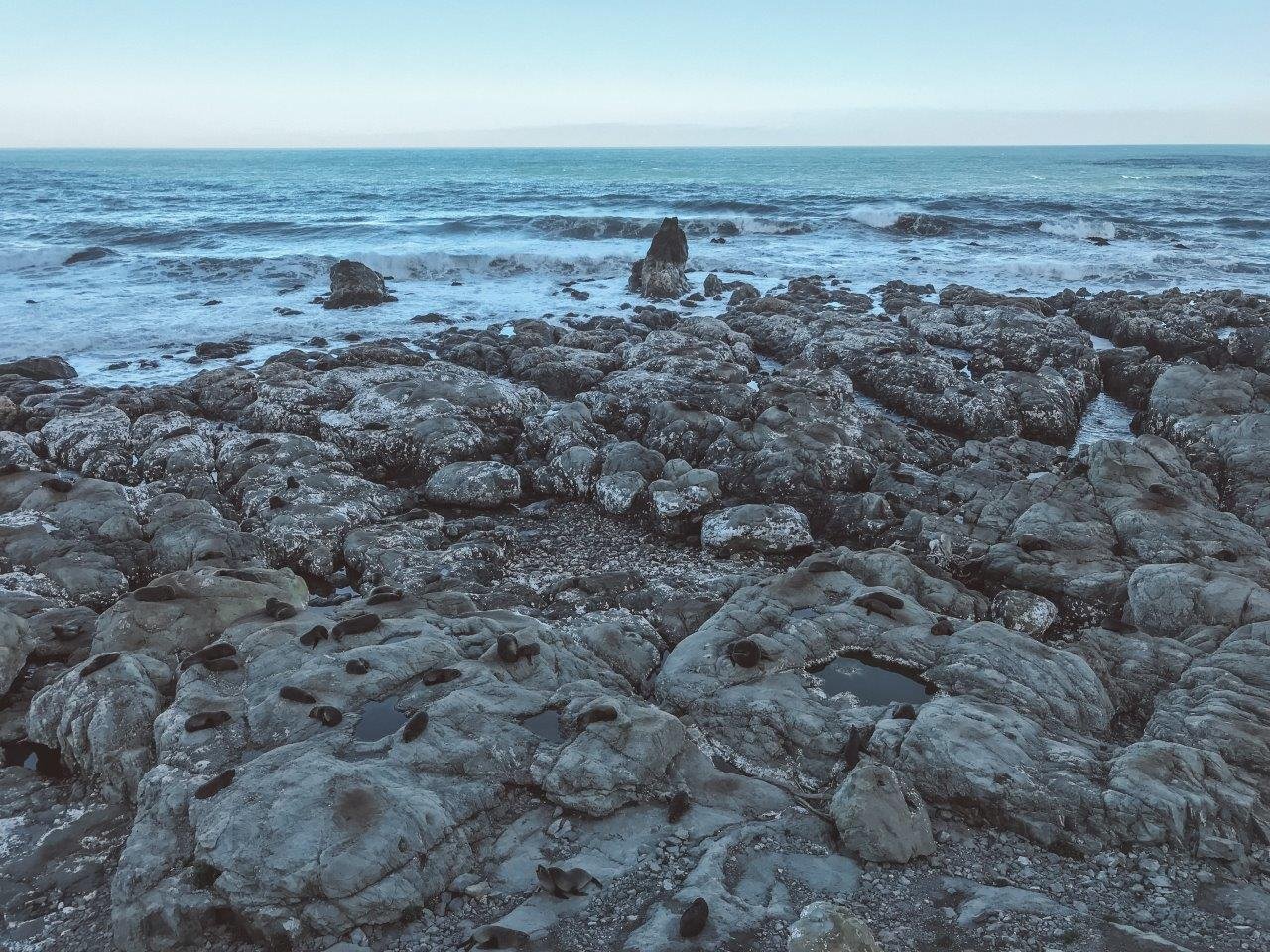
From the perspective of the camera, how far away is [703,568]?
16.4 metres

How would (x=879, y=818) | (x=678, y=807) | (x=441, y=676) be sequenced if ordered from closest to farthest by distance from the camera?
(x=879, y=818), (x=678, y=807), (x=441, y=676)

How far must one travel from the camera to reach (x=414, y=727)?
9836mm

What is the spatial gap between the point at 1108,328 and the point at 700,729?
30.4m

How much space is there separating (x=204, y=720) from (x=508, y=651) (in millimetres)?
4135

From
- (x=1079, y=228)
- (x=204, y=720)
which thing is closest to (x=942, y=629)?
(x=204, y=720)

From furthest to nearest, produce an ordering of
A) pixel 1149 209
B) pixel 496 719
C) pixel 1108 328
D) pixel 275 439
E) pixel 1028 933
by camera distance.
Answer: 1. pixel 1149 209
2. pixel 1108 328
3. pixel 275 439
4. pixel 496 719
5. pixel 1028 933

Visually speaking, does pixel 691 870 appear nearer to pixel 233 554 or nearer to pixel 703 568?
pixel 703 568

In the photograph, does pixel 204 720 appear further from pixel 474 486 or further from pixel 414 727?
pixel 474 486

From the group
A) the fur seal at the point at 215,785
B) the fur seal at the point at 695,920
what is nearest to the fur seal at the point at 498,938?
the fur seal at the point at 695,920

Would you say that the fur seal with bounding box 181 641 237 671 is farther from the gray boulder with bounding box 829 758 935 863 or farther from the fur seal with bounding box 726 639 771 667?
the gray boulder with bounding box 829 758 935 863

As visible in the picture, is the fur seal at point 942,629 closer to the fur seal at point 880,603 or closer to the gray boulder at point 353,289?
the fur seal at point 880,603

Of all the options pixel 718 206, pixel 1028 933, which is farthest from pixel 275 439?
pixel 718 206

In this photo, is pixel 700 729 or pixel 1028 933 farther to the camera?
pixel 700 729

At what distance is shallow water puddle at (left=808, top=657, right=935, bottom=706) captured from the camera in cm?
1158
